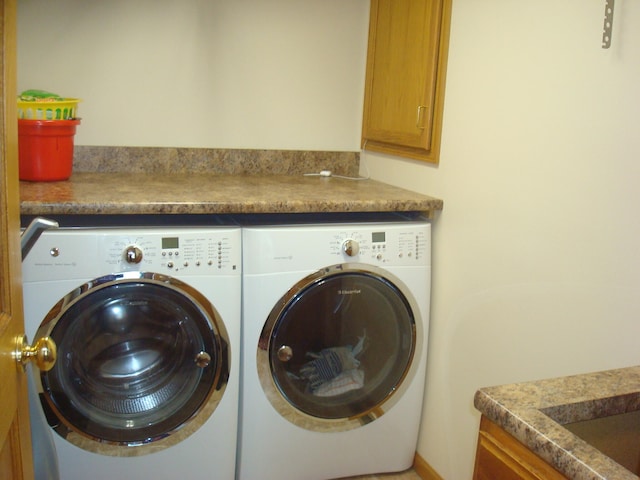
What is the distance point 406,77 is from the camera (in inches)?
90.4

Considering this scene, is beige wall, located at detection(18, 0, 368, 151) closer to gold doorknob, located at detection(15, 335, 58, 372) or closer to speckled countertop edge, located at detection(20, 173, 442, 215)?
speckled countertop edge, located at detection(20, 173, 442, 215)

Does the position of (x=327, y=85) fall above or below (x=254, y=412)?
above

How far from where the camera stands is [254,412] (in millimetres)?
2018

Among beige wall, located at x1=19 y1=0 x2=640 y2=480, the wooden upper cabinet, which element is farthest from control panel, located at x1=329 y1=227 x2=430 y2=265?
the wooden upper cabinet

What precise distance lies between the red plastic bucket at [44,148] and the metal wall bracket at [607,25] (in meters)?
1.59

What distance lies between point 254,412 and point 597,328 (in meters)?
1.08

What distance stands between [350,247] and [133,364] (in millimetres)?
763

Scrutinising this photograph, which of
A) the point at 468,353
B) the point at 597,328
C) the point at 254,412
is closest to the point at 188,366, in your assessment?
the point at 254,412

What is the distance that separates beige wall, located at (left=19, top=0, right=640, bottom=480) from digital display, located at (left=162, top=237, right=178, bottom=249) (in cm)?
79

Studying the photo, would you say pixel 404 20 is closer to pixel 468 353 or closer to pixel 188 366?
pixel 468 353

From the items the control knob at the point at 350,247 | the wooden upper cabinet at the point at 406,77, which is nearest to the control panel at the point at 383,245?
the control knob at the point at 350,247

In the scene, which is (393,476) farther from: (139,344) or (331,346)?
(139,344)

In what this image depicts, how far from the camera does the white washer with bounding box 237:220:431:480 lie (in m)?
1.96

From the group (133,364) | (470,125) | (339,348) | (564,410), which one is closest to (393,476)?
(339,348)
